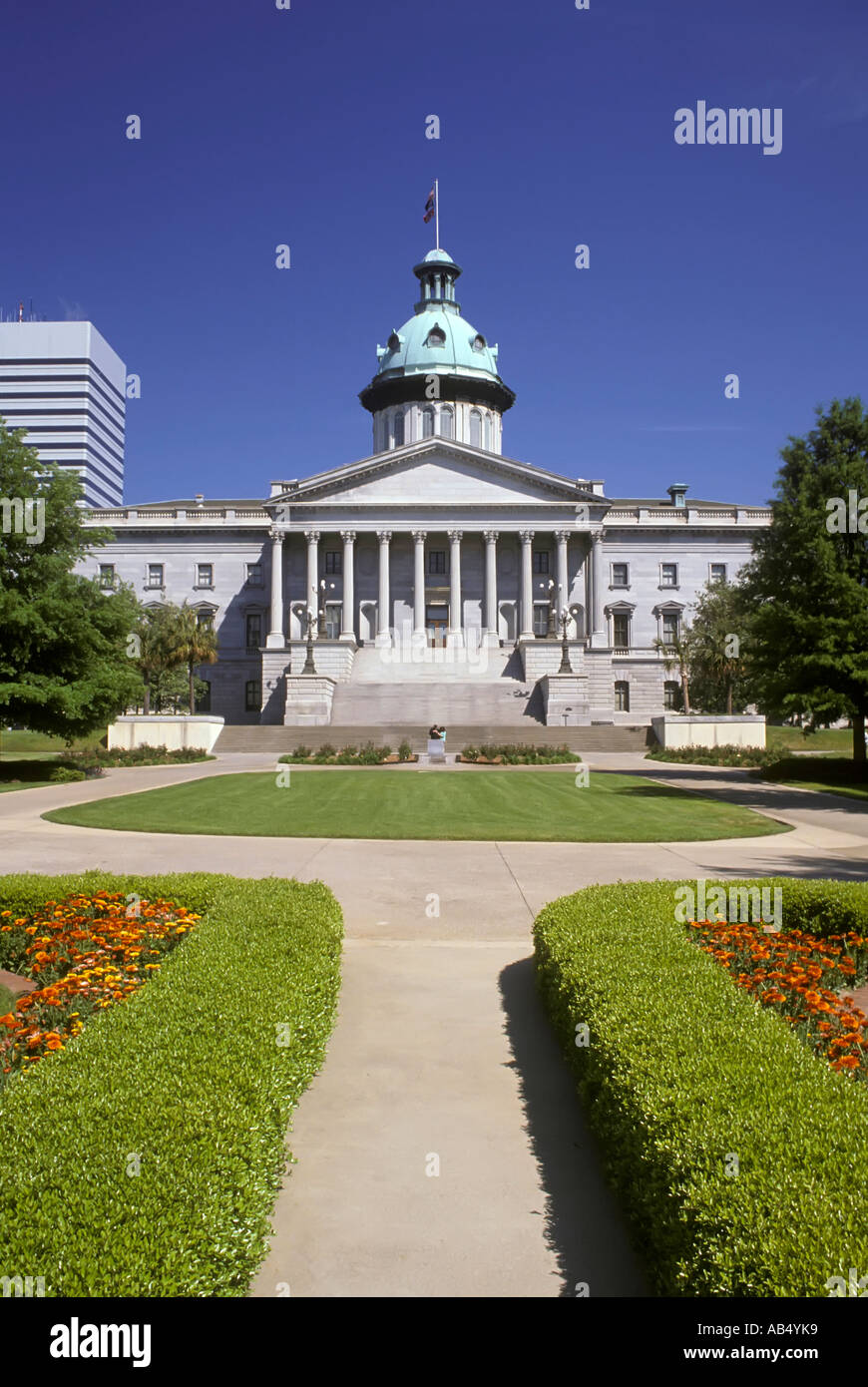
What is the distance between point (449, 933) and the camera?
1159cm

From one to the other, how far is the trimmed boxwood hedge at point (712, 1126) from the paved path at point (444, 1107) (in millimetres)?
398

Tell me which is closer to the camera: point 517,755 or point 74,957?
point 74,957

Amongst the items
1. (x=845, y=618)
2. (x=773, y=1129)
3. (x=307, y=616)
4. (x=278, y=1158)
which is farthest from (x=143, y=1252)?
(x=307, y=616)

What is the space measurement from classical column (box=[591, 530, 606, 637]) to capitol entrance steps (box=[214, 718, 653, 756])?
25719 mm

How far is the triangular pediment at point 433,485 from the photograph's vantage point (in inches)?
3206

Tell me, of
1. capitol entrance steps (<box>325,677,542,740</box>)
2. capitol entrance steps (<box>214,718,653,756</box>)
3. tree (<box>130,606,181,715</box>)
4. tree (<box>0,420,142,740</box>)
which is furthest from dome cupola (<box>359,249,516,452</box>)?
tree (<box>0,420,142,740</box>)

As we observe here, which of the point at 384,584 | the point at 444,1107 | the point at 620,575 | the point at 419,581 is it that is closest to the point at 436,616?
the point at 419,581

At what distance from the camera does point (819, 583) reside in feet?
105

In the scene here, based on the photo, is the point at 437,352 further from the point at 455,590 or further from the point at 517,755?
the point at 517,755

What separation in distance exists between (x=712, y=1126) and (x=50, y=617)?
112ft

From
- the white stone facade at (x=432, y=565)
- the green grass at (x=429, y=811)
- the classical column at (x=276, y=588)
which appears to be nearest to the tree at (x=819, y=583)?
the green grass at (x=429, y=811)

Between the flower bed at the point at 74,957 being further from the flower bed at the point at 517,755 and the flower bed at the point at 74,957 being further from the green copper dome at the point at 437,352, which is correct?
the green copper dome at the point at 437,352

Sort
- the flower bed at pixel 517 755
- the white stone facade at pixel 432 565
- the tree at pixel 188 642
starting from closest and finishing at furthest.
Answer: the flower bed at pixel 517 755
the tree at pixel 188 642
the white stone facade at pixel 432 565
